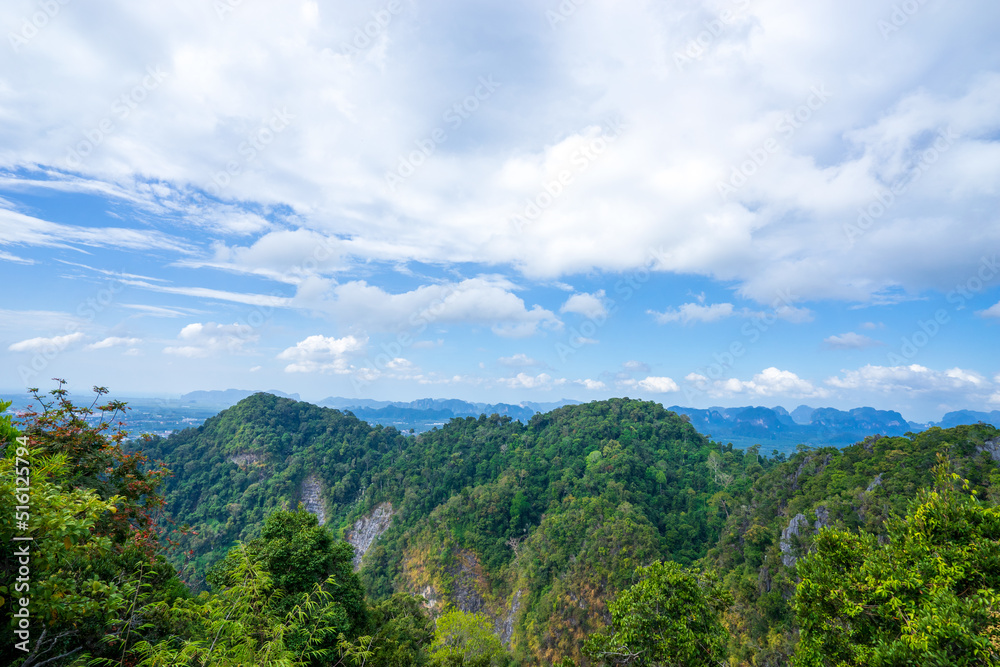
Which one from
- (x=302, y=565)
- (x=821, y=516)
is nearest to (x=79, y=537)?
(x=302, y=565)

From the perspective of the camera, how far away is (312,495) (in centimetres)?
7200

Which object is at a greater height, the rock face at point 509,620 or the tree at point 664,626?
the tree at point 664,626

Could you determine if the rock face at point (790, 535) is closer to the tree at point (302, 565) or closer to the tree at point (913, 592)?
the tree at point (913, 592)

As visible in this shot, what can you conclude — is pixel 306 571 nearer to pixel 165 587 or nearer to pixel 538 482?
pixel 165 587

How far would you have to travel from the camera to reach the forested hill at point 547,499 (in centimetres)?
3108

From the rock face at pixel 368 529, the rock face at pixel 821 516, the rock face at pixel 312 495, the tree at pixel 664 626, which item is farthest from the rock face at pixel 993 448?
the rock face at pixel 312 495

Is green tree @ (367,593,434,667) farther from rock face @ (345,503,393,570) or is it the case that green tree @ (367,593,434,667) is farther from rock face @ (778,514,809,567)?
rock face @ (345,503,393,570)

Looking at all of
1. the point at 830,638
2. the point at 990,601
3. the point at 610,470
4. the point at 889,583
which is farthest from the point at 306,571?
the point at 610,470

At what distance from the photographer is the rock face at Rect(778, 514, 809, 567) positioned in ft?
101

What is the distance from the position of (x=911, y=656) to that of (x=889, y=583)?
1469mm

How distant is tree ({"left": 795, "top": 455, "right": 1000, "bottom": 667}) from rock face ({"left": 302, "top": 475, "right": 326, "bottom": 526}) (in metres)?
76.2

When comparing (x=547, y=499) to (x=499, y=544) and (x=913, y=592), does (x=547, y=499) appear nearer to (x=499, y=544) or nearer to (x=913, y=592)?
(x=499, y=544)

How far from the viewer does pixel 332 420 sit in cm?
8950

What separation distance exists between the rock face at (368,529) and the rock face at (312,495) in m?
9.65
